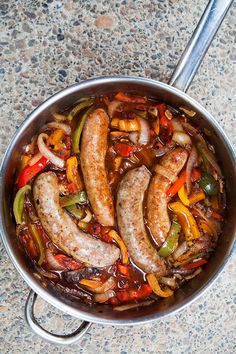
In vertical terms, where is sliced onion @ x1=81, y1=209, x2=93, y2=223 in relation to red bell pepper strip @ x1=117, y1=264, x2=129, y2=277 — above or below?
above

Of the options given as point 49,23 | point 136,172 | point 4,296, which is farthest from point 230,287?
point 49,23

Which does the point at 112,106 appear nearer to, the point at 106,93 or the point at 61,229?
the point at 106,93

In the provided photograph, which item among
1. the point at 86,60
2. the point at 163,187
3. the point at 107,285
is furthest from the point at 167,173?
the point at 86,60

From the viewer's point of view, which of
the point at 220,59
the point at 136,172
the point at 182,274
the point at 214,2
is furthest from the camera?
the point at 220,59

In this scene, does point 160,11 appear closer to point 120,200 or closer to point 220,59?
point 220,59

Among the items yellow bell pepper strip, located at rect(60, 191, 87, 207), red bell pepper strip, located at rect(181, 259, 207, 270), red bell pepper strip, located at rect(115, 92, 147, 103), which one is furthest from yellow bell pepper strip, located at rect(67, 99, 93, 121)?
red bell pepper strip, located at rect(181, 259, 207, 270)

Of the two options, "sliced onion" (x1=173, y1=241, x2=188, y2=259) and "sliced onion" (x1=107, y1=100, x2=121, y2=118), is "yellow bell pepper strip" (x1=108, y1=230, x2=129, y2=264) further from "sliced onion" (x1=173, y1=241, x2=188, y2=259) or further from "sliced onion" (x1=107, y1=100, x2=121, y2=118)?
"sliced onion" (x1=107, y1=100, x2=121, y2=118)

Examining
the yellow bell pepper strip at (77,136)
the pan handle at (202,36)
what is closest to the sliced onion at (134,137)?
the yellow bell pepper strip at (77,136)
